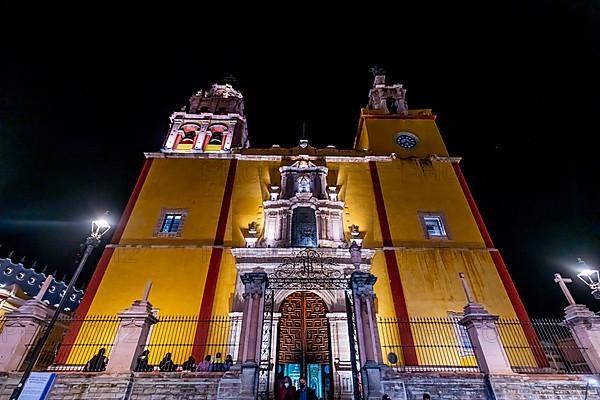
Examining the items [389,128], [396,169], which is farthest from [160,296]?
[389,128]

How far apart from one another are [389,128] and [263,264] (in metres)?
13.9

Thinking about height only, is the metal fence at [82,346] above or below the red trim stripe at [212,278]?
below

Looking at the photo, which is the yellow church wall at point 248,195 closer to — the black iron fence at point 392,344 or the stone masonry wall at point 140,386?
the black iron fence at point 392,344

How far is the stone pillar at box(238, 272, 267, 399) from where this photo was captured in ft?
28.1

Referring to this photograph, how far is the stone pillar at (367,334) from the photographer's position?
28.5ft

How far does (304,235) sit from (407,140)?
1092cm

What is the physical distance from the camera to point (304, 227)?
684 inches

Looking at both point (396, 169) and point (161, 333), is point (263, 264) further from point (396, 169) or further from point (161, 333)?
point (396, 169)

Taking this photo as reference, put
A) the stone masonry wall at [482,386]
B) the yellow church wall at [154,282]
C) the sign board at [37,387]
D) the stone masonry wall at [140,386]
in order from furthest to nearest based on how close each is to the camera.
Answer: the yellow church wall at [154,282], the stone masonry wall at [482,386], the stone masonry wall at [140,386], the sign board at [37,387]

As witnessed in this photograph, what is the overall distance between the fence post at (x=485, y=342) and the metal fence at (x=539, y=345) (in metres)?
2.76

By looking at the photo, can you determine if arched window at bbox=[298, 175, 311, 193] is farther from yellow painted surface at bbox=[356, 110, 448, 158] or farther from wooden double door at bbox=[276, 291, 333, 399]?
wooden double door at bbox=[276, 291, 333, 399]

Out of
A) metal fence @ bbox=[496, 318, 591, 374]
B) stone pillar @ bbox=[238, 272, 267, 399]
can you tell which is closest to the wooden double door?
stone pillar @ bbox=[238, 272, 267, 399]

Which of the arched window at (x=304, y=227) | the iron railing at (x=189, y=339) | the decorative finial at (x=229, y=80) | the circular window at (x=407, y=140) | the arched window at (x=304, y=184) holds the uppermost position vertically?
the decorative finial at (x=229, y=80)

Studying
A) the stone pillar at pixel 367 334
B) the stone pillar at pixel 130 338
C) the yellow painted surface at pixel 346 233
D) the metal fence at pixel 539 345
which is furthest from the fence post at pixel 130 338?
the metal fence at pixel 539 345
